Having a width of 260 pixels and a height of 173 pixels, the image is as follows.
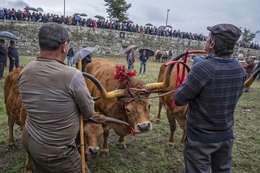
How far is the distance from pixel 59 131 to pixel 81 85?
49cm

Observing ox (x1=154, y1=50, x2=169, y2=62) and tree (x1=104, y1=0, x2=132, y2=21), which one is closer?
ox (x1=154, y1=50, x2=169, y2=62)

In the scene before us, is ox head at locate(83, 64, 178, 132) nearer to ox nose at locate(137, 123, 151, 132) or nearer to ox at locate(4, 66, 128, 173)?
ox nose at locate(137, 123, 151, 132)

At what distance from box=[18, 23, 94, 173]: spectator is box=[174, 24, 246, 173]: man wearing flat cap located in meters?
1.14

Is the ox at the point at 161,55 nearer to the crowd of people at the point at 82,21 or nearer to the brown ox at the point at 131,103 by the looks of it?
the crowd of people at the point at 82,21

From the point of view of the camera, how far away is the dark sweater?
213 cm

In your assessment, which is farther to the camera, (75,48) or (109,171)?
(75,48)

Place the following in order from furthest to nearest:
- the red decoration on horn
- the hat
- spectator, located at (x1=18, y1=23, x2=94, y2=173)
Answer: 1. the red decoration on horn
2. the hat
3. spectator, located at (x1=18, y1=23, x2=94, y2=173)

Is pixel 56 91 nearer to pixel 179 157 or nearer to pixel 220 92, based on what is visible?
pixel 220 92

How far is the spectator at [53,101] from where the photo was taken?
1.90 metres

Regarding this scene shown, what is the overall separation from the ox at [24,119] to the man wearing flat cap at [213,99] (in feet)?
3.30

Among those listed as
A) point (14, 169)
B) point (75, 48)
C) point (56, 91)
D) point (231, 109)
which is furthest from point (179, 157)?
point (75, 48)

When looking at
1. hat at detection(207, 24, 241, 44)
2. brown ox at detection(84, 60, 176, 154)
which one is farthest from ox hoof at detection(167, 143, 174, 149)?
hat at detection(207, 24, 241, 44)

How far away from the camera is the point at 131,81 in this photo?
3.59 metres

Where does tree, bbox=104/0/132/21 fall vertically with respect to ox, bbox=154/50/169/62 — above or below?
above
